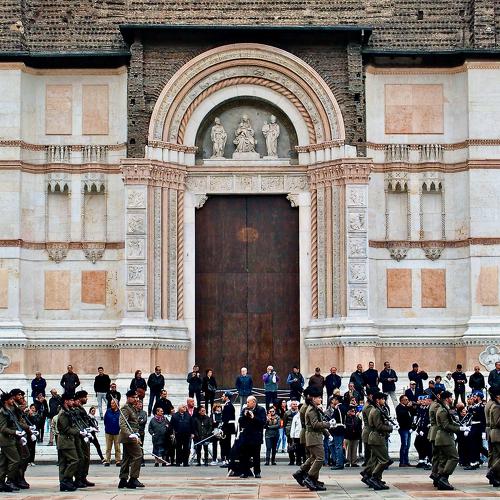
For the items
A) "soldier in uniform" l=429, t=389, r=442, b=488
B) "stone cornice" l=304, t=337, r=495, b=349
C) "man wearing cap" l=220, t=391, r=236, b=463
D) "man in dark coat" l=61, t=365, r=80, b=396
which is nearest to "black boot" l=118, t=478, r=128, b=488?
"soldier in uniform" l=429, t=389, r=442, b=488

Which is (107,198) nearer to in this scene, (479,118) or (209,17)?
(209,17)

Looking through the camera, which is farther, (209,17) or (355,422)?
(209,17)

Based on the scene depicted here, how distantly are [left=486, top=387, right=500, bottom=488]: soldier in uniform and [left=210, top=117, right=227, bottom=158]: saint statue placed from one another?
51.9 feet

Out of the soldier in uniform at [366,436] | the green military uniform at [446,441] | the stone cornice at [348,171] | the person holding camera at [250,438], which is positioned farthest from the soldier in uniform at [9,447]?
the stone cornice at [348,171]

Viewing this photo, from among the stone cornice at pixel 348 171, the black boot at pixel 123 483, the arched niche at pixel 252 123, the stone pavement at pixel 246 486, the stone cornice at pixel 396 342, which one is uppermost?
the arched niche at pixel 252 123

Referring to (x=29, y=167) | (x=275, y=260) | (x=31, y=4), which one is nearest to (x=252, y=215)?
(x=275, y=260)

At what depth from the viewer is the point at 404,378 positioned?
39.1 m

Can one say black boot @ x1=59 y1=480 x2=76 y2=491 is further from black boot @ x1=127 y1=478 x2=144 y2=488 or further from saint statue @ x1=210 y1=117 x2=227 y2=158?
saint statue @ x1=210 y1=117 x2=227 y2=158

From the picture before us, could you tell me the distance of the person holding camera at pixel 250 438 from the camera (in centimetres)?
2764

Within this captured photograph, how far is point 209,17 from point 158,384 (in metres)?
11.6

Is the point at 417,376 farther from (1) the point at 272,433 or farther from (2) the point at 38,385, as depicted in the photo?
(2) the point at 38,385

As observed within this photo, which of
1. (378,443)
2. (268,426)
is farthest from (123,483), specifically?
(268,426)

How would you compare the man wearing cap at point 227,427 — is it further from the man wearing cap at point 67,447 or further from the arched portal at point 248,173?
the arched portal at point 248,173

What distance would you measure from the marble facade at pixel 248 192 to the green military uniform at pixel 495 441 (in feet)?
39.5
